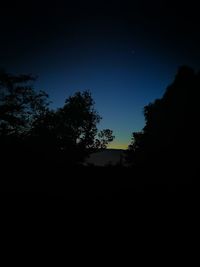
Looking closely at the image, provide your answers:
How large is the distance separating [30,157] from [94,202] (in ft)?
21.4

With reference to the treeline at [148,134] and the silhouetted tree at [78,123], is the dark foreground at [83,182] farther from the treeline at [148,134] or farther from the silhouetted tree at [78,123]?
the silhouetted tree at [78,123]

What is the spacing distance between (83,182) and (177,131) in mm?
9277

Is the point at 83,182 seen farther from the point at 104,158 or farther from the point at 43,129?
the point at 104,158

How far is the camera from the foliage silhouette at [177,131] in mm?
14344

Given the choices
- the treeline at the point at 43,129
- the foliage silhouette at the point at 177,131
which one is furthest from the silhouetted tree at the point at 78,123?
the foliage silhouette at the point at 177,131

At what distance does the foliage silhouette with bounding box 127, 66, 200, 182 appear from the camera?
1434 centimetres

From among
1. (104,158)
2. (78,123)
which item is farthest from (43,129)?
(104,158)

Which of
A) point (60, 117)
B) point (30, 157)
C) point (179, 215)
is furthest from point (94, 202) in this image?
point (60, 117)

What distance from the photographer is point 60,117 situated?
31.5 metres

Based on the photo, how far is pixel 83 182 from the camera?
10750 mm

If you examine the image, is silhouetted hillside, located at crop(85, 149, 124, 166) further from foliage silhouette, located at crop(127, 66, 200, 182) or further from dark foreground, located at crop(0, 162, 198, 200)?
dark foreground, located at crop(0, 162, 198, 200)

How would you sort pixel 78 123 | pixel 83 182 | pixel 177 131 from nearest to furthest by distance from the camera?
pixel 83 182 → pixel 177 131 → pixel 78 123

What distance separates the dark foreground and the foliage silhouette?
1.79 m

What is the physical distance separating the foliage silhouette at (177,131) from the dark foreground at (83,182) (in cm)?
179
